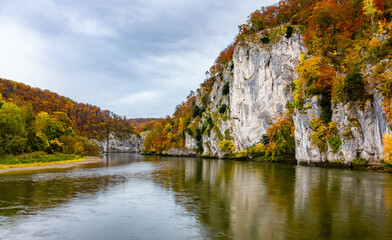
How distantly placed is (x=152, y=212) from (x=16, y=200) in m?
8.70

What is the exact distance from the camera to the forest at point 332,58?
29605 mm

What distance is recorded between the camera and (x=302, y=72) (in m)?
38.1

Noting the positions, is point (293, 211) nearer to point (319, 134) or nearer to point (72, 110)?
point (319, 134)

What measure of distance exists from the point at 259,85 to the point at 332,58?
22.5 metres

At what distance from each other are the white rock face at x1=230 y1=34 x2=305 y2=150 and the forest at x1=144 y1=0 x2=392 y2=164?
2.82 m

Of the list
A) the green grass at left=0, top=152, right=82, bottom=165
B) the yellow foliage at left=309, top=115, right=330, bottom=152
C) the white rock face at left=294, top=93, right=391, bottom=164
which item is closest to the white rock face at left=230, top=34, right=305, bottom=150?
the yellow foliage at left=309, top=115, right=330, bottom=152

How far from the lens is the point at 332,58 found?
37.8m

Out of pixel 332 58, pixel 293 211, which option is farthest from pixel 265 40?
pixel 293 211

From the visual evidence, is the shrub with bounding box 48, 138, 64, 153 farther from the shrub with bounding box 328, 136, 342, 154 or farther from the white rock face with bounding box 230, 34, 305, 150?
the shrub with bounding box 328, 136, 342, 154

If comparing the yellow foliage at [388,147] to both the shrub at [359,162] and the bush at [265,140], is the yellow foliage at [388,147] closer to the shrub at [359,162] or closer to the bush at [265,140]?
the shrub at [359,162]

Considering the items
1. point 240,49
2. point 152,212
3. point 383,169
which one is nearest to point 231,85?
point 240,49

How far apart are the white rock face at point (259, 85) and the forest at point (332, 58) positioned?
111 inches

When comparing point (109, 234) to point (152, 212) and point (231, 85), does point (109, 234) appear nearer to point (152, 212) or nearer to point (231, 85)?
point (152, 212)

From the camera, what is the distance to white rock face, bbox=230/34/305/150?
173 ft
